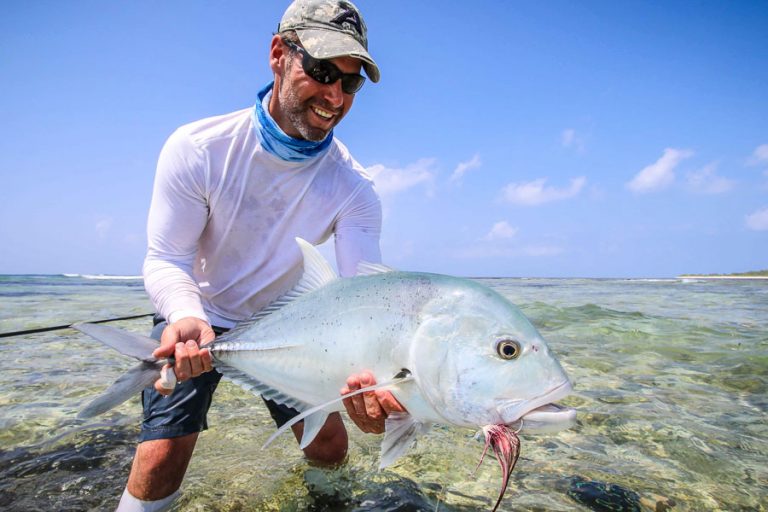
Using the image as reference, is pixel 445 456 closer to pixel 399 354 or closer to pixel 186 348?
pixel 399 354

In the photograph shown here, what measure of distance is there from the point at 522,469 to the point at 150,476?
1.88 metres

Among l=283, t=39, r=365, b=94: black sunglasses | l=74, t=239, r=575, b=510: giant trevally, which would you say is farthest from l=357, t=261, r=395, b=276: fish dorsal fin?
l=283, t=39, r=365, b=94: black sunglasses

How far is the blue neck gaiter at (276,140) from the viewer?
2408mm

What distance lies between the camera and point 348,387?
5.70 feet

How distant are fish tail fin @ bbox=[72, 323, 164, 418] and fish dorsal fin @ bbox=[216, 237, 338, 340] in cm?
31

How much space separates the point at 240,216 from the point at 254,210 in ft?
0.25

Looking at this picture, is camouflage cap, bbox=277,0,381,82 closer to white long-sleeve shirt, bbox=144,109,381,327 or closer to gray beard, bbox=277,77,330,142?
gray beard, bbox=277,77,330,142

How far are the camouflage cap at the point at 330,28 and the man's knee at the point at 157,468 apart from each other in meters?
1.86

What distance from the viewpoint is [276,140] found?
7.93 ft

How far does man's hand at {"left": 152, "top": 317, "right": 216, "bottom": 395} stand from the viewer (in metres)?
1.82

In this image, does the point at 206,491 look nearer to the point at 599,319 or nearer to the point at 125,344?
the point at 125,344

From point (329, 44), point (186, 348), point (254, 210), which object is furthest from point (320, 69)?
point (186, 348)

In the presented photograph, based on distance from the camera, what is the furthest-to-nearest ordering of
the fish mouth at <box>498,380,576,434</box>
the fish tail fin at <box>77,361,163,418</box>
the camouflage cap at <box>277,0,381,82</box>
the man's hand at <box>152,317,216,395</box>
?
the camouflage cap at <box>277,0,381,82</box>, the man's hand at <box>152,317,216,395</box>, the fish tail fin at <box>77,361,163,418</box>, the fish mouth at <box>498,380,576,434</box>

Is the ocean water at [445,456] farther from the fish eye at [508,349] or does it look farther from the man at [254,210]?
the fish eye at [508,349]
